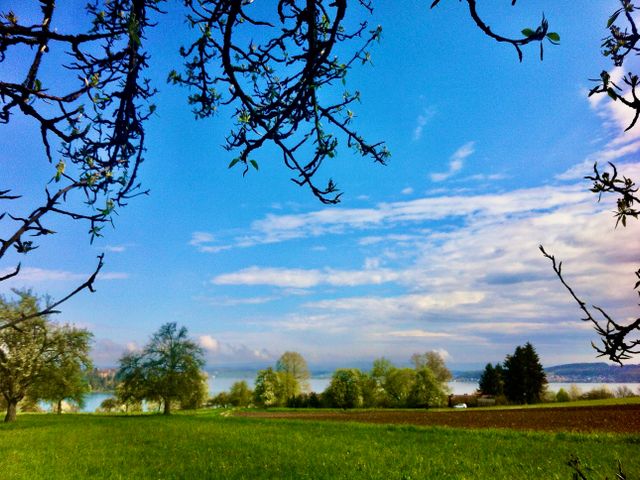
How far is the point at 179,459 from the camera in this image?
46.3 ft

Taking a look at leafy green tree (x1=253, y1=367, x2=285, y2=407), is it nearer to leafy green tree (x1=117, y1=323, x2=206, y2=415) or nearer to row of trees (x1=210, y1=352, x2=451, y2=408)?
row of trees (x1=210, y1=352, x2=451, y2=408)

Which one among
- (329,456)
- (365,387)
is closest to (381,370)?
(365,387)

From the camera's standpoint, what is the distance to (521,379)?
2827 inches

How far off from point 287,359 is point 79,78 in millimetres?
94817

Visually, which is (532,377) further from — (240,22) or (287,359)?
(240,22)

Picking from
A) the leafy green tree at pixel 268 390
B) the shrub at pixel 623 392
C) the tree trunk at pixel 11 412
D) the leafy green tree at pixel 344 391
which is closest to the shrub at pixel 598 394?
the shrub at pixel 623 392

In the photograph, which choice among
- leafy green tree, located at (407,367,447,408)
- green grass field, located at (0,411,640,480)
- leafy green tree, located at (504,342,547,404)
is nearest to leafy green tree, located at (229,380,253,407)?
leafy green tree, located at (407,367,447,408)

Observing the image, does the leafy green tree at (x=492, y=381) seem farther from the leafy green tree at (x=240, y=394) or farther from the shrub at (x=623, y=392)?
the leafy green tree at (x=240, y=394)

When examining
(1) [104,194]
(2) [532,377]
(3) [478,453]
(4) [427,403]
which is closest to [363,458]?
(3) [478,453]

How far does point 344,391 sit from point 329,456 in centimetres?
5934

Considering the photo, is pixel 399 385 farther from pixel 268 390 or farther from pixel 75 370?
pixel 75 370

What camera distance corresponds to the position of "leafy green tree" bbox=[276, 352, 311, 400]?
277 feet

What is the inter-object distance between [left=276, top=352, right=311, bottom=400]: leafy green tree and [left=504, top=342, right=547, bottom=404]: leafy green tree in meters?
40.7

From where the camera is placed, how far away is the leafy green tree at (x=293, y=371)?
8456 cm
